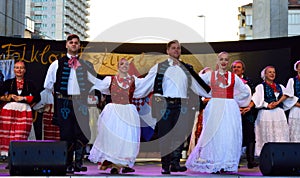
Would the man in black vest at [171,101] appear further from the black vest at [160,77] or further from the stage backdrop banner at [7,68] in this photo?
the stage backdrop banner at [7,68]

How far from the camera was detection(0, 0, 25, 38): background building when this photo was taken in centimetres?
1238

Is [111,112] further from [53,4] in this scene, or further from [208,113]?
[53,4]

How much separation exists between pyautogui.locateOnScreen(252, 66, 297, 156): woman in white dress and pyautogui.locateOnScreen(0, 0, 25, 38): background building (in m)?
5.80

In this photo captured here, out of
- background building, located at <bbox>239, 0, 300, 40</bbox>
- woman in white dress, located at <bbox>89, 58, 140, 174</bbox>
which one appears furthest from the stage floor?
background building, located at <bbox>239, 0, 300, 40</bbox>

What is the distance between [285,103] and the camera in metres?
8.51

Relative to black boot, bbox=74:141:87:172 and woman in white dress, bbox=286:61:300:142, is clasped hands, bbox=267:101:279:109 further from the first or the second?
black boot, bbox=74:141:87:172

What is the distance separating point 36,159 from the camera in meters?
6.38

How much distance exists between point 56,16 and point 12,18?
11937 cm

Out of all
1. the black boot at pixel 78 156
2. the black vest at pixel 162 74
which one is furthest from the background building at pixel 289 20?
the black boot at pixel 78 156

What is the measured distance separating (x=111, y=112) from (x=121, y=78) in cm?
40

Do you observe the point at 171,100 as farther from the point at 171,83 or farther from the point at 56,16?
the point at 56,16

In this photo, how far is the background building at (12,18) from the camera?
1238 cm

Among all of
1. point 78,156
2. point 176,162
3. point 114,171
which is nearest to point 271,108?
point 176,162

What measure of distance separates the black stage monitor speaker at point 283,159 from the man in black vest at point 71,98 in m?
2.01
